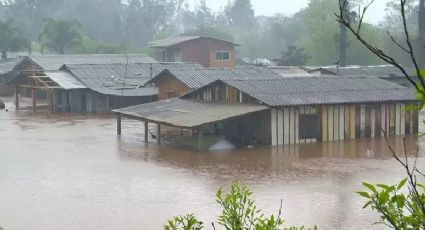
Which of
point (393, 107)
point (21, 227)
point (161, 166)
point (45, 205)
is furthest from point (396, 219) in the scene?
point (393, 107)

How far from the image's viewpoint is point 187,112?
27906mm

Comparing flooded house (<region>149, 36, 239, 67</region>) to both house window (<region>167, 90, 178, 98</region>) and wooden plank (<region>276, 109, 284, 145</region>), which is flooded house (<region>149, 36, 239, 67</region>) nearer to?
house window (<region>167, 90, 178, 98</region>)

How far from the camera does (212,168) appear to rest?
22.5 m

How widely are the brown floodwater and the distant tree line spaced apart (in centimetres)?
2835

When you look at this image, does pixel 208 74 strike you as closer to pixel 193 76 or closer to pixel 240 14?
pixel 193 76

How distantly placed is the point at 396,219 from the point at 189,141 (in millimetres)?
24455

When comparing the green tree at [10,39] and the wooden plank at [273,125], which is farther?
the green tree at [10,39]

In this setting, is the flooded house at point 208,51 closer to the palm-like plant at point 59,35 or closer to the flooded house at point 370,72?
the flooded house at point 370,72

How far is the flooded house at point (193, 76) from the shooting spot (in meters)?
35.5

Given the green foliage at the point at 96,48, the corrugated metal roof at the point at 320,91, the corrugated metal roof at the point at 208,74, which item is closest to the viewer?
the corrugated metal roof at the point at 320,91

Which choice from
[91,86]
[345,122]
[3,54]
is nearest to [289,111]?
[345,122]

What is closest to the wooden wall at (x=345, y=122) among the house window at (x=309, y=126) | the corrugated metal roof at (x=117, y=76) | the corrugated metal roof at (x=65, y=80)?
the house window at (x=309, y=126)

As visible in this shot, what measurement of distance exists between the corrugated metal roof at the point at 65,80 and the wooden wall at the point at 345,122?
17523 mm

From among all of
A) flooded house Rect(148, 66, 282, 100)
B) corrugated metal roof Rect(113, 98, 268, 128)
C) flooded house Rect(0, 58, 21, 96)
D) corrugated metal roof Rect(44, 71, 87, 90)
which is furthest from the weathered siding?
flooded house Rect(0, 58, 21, 96)
